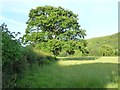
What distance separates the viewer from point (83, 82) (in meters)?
10.7

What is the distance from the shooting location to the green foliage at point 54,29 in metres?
40.8

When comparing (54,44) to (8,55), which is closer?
(8,55)

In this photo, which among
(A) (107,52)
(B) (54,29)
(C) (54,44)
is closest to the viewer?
(C) (54,44)

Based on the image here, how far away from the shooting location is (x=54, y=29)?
43.8 metres

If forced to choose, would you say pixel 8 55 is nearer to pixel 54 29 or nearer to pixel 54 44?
pixel 54 44

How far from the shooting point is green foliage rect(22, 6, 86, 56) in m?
40.8

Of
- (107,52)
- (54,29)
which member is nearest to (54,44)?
(54,29)

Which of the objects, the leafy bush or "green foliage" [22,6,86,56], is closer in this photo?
"green foliage" [22,6,86,56]

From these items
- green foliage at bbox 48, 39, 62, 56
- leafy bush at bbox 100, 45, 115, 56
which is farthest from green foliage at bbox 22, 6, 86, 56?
leafy bush at bbox 100, 45, 115, 56

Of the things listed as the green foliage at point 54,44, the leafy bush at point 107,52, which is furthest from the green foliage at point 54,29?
the leafy bush at point 107,52

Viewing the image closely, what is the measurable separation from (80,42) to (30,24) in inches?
339

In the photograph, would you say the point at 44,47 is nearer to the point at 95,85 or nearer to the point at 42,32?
the point at 42,32

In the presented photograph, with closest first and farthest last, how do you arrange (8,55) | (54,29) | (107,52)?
1. (8,55)
2. (54,29)
3. (107,52)

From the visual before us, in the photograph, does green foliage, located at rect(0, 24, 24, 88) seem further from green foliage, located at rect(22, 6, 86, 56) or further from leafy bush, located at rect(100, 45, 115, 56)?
leafy bush, located at rect(100, 45, 115, 56)
